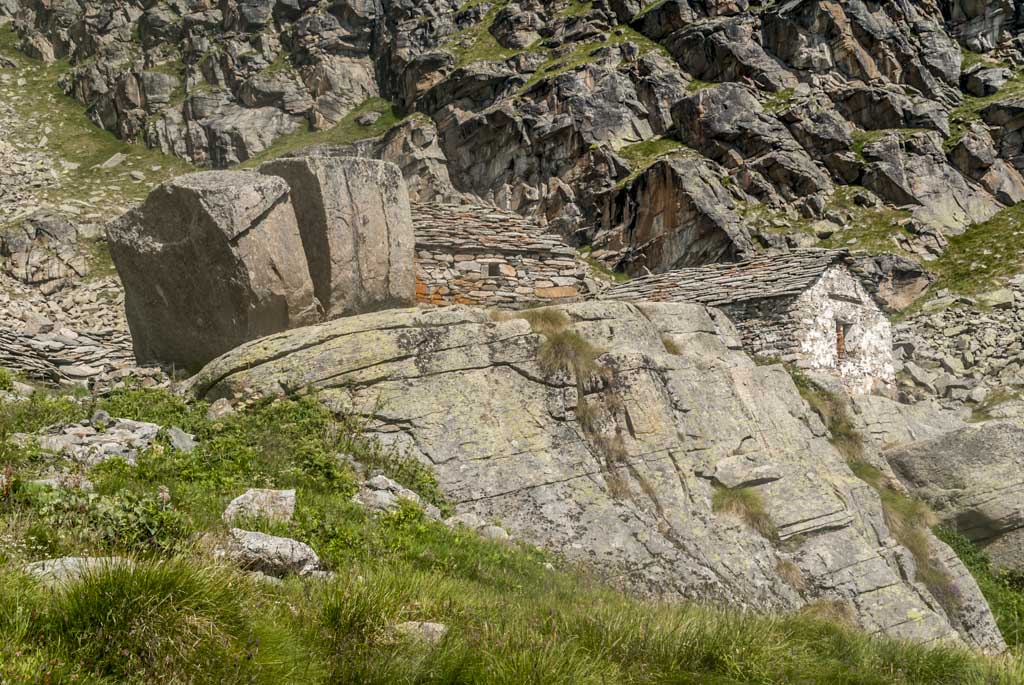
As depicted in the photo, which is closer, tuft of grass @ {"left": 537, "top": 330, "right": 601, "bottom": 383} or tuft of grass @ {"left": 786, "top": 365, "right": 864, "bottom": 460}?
tuft of grass @ {"left": 537, "top": 330, "right": 601, "bottom": 383}

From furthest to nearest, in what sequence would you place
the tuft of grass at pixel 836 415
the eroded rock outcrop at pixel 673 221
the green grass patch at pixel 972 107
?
1. the green grass patch at pixel 972 107
2. the eroded rock outcrop at pixel 673 221
3. the tuft of grass at pixel 836 415

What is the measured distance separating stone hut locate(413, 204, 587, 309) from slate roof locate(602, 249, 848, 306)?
3.58 metres

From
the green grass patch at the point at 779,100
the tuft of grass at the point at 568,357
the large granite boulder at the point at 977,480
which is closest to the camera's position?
the tuft of grass at the point at 568,357

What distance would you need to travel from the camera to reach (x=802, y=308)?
59.6 feet

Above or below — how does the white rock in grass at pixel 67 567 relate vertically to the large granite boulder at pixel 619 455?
above

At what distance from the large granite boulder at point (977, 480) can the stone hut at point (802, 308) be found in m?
3.96

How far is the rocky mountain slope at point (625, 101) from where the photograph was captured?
4462 centimetres

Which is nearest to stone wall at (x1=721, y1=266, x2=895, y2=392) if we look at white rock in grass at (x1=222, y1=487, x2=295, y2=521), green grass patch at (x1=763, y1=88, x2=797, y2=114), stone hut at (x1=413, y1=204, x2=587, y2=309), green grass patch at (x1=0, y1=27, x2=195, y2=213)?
stone hut at (x1=413, y1=204, x2=587, y2=309)

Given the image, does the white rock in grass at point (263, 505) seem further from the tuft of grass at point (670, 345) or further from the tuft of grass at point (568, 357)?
the tuft of grass at point (670, 345)

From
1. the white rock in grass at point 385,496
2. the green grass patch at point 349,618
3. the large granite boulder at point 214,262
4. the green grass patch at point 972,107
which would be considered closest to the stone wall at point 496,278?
the large granite boulder at point 214,262

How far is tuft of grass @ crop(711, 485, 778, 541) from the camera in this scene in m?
10.4

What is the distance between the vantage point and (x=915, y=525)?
1258 cm

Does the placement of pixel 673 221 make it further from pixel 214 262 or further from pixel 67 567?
pixel 67 567

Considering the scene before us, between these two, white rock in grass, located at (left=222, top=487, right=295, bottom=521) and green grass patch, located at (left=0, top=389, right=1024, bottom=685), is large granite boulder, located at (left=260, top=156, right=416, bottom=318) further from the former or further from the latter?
white rock in grass, located at (left=222, top=487, right=295, bottom=521)
